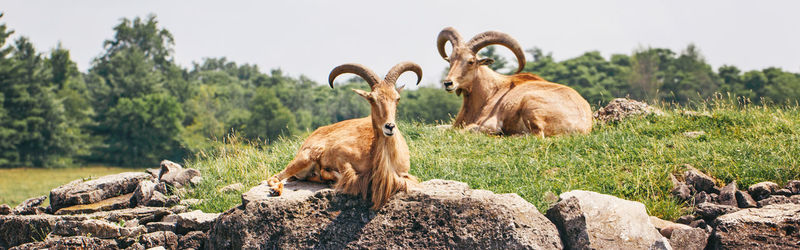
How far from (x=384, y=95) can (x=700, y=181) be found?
4.34 meters

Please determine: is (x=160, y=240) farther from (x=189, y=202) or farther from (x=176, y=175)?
(x=176, y=175)

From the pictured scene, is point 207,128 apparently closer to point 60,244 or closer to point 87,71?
point 87,71

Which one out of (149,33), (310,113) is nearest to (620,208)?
(310,113)

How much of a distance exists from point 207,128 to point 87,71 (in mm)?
28233

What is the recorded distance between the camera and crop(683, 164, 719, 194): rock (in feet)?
26.4

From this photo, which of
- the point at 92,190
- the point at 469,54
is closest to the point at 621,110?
the point at 469,54

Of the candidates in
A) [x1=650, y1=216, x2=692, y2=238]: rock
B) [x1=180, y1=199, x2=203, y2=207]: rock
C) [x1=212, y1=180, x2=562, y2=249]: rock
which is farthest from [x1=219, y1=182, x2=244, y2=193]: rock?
[x1=650, y1=216, x2=692, y2=238]: rock

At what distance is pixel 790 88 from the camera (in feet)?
178

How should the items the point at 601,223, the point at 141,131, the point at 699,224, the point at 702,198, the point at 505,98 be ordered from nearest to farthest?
the point at 601,223 < the point at 699,224 < the point at 702,198 < the point at 505,98 < the point at 141,131

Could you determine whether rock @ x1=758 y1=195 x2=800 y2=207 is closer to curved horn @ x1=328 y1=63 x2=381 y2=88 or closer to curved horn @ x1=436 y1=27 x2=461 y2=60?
curved horn @ x1=328 y1=63 x2=381 y2=88

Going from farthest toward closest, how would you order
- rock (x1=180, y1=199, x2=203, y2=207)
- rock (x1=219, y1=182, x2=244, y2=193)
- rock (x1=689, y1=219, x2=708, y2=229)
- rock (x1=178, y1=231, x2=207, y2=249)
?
rock (x1=219, y1=182, x2=244, y2=193), rock (x1=180, y1=199, x2=203, y2=207), rock (x1=178, y1=231, x2=207, y2=249), rock (x1=689, y1=219, x2=708, y2=229)

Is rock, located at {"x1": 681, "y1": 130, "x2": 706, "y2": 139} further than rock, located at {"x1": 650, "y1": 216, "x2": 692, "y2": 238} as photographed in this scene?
Yes

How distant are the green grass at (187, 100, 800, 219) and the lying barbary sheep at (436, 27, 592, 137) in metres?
0.55

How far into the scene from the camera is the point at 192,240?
772 centimetres
